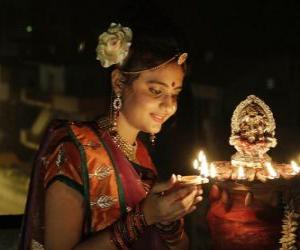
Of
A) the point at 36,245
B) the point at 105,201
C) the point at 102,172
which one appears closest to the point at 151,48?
the point at 102,172

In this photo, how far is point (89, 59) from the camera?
12.1ft

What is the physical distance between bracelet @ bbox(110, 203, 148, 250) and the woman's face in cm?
42

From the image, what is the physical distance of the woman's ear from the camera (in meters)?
2.24

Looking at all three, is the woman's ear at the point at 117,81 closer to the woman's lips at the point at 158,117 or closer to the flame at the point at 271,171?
the woman's lips at the point at 158,117

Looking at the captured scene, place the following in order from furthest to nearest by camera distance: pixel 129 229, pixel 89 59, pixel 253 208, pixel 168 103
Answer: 1. pixel 89 59
2. pixel 168 103
3. pixel 129 229
4. pixel 253 208

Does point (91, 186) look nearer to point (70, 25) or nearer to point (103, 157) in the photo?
point (103, 157)

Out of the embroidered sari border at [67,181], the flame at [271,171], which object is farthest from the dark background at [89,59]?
the embroidered sari border at [67,181]

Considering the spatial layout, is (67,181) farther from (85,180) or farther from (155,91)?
(155,91)

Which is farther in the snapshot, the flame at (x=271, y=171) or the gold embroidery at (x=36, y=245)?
the gold embroidery at (x=36, y=245)

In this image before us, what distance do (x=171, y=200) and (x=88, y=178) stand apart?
1.25ft

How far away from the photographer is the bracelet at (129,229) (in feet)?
6.53

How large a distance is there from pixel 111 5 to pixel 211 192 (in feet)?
7.03

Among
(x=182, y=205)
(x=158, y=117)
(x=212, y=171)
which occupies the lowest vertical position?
(x=182, y=205)

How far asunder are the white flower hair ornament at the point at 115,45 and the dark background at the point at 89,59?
642 mm
